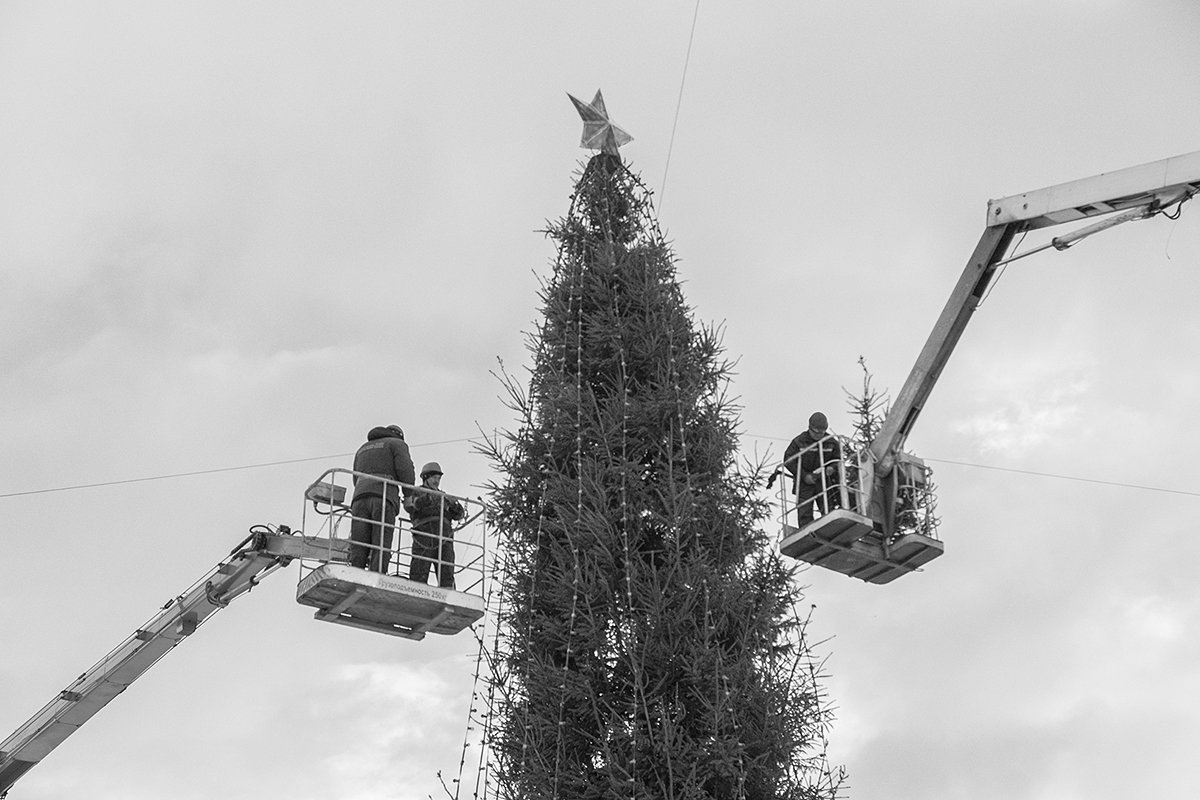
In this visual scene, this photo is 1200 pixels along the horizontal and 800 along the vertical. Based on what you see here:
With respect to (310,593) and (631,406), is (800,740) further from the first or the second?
(310,593)

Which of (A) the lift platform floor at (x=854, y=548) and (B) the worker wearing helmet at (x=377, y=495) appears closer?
(B) the worker wearing helmet at (x=377, y=495)

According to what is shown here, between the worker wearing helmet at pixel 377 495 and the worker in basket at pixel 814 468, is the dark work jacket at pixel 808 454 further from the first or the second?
the worker wearing helmet at pixel 377 495

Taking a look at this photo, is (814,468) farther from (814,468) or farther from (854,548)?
(854,548)

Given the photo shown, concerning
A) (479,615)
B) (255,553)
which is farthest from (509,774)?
(255,553)

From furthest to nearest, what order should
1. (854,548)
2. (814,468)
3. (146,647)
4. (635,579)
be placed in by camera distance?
(146,647), (814,468), (854,548), (635,579)

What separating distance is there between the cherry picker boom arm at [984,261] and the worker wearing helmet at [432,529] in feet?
13.6

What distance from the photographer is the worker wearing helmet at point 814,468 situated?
42.8ft

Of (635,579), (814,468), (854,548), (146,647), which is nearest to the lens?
(635,579)

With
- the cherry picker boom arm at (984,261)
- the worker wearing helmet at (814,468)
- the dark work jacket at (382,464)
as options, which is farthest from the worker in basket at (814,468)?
the dark work jacket at (382,464)

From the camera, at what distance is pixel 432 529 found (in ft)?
42.2

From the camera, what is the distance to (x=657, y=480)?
12.0 meters

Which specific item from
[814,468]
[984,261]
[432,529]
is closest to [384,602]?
[432,529]

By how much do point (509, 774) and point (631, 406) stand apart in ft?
10.6

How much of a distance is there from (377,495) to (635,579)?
2731 millimetres
